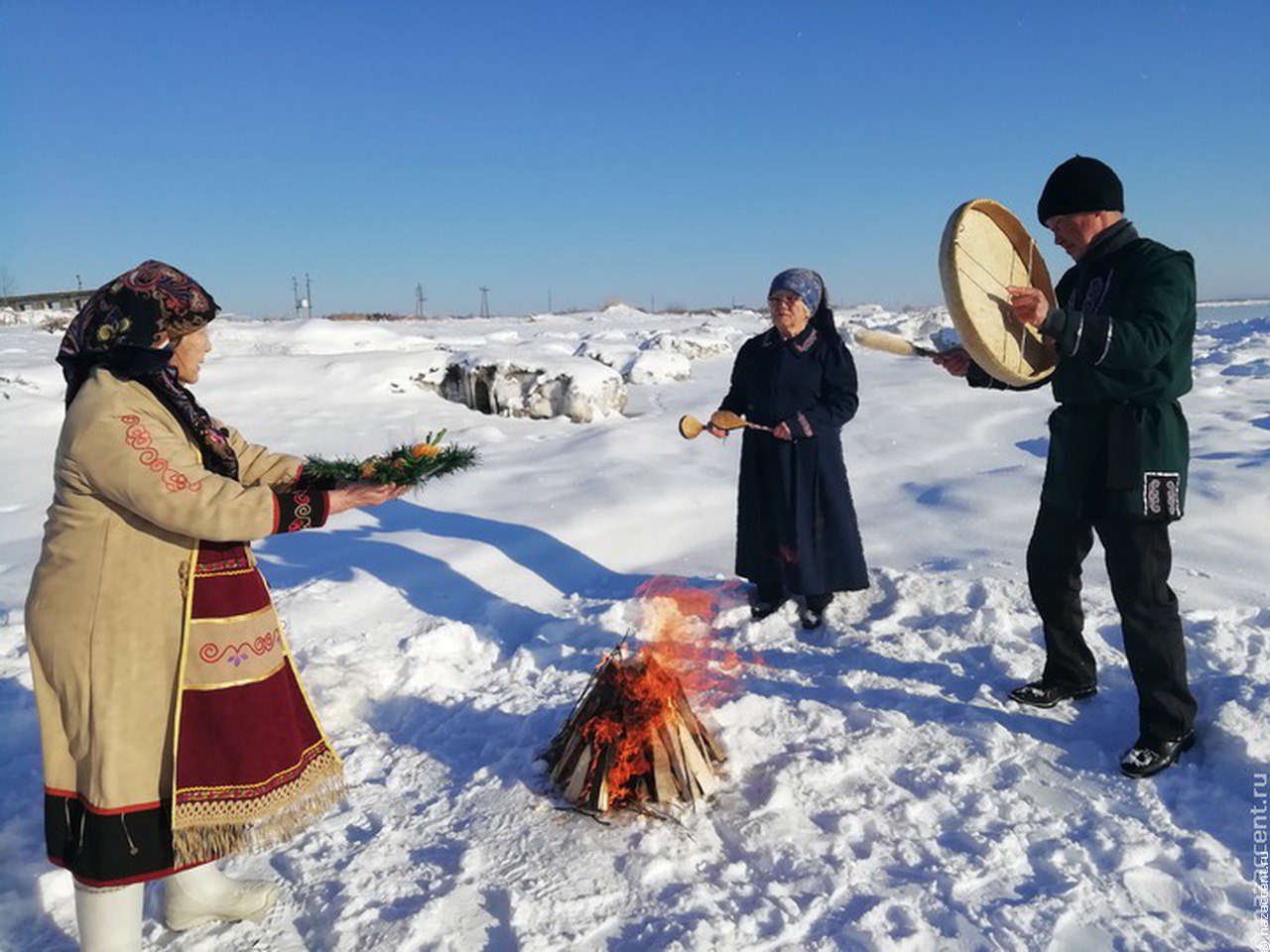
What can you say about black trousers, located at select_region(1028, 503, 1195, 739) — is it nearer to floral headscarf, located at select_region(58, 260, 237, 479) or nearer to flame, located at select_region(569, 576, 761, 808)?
flame, located at select_region(569, 576, 761, 808)

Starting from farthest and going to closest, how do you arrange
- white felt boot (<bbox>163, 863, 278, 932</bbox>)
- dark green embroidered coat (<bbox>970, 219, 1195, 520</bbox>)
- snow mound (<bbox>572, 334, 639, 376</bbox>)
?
snow mound (<bbox>572, 334, 639, 376</bbox>), dark green embroidered coat (<bbox>970, 219, 1195, 520</bbox>), white felt boot (<bbox>163, 863, 278, 932</bbox>)

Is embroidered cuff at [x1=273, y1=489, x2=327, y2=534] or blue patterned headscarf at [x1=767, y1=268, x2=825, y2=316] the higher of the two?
blue patterned headscarf at [x1=767, y1=268, x2=825, y2=316]

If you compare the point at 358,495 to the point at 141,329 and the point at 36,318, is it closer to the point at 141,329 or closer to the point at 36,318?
the point at 141,329

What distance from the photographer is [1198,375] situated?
1338 centimetres

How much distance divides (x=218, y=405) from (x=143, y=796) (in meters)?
10.5

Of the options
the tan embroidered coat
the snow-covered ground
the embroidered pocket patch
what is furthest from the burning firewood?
the embroidered pocket patch

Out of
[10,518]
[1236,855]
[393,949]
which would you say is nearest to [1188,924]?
[1236,855]

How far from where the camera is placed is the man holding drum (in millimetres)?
2918

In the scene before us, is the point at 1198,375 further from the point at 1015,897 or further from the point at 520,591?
the point at 1015,897

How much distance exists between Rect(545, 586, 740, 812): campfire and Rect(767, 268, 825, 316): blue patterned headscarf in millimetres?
2287

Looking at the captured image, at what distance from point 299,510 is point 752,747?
7.04 feet

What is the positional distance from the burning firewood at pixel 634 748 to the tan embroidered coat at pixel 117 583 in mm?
1427

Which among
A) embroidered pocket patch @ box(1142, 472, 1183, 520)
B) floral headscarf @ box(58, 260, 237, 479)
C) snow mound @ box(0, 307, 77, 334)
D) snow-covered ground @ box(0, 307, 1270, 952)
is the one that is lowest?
snow-covered ground @ box(0, 307, 1270, 952)

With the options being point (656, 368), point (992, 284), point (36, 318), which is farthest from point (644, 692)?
point (36, 318)
